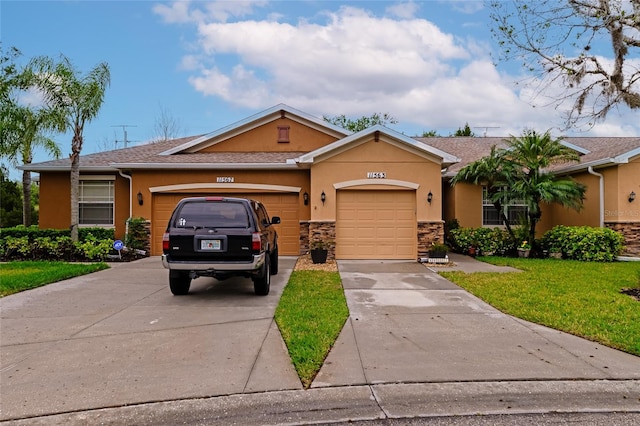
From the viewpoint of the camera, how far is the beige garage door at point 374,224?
13.6m

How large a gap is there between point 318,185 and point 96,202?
8.68m

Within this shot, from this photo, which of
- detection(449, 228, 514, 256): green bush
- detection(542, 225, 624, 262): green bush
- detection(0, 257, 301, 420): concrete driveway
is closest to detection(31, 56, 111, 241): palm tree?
detection(0, 257, 301, 420): concrete driveway

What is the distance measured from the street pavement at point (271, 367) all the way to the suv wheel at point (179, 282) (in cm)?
47

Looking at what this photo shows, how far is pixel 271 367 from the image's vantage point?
4598 mm

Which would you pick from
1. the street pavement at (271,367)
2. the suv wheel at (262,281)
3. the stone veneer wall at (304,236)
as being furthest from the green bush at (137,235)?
the suv wheel at (262,281)

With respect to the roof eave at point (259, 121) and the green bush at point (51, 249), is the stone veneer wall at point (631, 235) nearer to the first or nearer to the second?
the roof eave at point (259, 121)

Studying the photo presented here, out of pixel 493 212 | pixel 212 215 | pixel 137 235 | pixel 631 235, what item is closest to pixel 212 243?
pixel 212 215

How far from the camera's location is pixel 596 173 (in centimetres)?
1413

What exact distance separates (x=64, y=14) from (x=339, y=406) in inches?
549

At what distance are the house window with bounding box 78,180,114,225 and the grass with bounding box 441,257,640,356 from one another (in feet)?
40.4

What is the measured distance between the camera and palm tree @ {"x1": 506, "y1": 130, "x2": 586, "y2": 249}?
1335 centimetres

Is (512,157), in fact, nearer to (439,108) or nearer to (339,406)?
(339,406)

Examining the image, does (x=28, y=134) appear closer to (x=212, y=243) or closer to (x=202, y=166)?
(x=202, y=166)

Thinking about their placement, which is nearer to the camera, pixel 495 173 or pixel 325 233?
pixel 325 233
